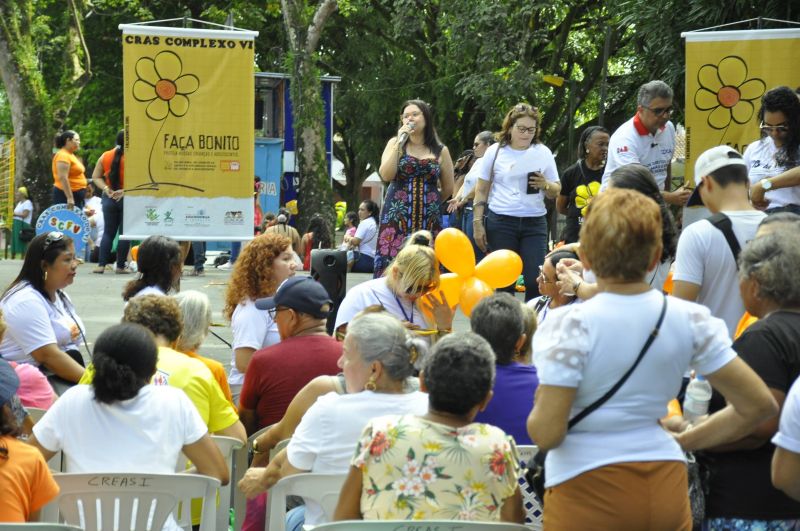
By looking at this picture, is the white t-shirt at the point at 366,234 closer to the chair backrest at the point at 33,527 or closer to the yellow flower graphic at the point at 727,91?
the yellow flower graphic at the point at 727,91

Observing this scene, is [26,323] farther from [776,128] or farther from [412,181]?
[776,128]

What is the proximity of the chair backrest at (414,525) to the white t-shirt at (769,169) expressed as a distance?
3783 mm

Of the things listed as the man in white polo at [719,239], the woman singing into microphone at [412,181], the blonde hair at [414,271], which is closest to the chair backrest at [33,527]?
the man in white polo at [719,239]

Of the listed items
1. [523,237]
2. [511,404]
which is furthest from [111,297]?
[511,404]

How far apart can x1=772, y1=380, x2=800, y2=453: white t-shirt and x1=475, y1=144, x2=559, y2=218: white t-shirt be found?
579 centimetres

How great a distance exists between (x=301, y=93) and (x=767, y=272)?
18.4 m

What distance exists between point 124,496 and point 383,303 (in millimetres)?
2845

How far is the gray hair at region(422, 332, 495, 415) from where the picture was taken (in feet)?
11.4

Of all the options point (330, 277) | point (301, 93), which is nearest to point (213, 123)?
point (330, 277)

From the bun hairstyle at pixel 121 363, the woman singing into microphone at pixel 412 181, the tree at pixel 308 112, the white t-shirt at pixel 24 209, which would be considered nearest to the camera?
the bun hairstyle at pixel 121 363

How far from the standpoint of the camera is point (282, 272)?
678cm

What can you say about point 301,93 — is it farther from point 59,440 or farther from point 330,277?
point 59,440

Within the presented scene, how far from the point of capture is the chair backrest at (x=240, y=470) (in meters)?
5.03

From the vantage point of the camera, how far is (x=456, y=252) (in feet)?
23.6
